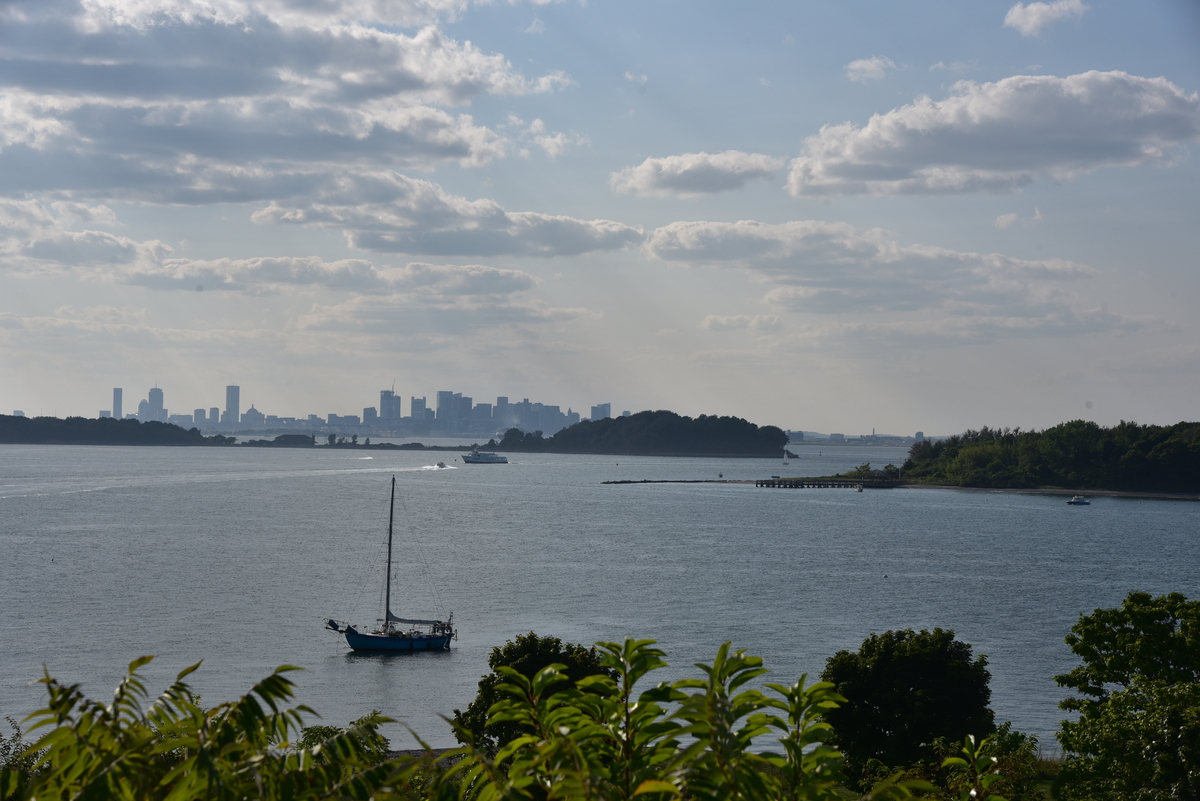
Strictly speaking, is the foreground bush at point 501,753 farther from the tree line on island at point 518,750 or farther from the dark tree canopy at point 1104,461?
the dark tree canopy at point 1104,461

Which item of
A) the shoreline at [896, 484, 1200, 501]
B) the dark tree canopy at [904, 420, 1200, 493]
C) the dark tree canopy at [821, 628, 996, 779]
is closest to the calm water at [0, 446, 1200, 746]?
the dark tree canopy at [821, 628, 996, 779]

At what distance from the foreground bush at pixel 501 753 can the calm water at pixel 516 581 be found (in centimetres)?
3178

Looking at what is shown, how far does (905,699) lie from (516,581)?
175 ft

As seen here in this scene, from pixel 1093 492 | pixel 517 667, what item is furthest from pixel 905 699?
pixel 1093 492

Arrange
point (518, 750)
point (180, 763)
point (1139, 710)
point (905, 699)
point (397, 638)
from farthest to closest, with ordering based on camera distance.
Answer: point (397, 638), point (905, 699), point (1139, 710), point (518, 750), point (180, 763)

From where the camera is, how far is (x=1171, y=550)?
349ft

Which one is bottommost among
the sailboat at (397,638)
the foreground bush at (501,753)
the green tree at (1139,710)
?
the sailboat at (397,638)

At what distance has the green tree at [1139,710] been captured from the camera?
736 inches

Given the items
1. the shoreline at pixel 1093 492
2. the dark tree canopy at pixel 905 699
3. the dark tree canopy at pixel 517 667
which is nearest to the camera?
the dark tree canopy at pixel 517 667

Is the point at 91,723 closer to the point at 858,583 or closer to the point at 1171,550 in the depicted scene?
the point at 858,583

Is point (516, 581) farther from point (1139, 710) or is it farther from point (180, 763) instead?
point (180, 763)

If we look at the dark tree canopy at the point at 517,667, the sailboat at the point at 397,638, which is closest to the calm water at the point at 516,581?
the sailboat at the point at 397,638

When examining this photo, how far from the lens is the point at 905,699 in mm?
32844

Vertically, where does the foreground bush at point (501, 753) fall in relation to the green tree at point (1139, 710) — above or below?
above
